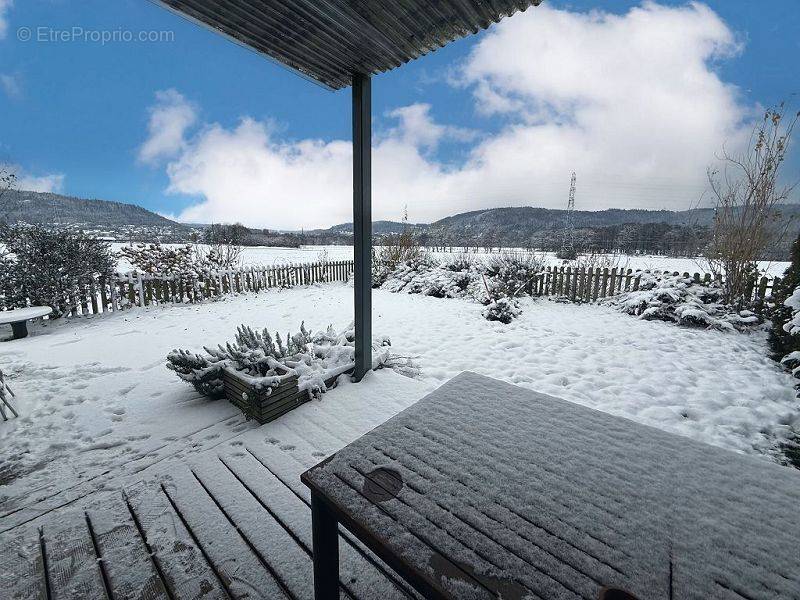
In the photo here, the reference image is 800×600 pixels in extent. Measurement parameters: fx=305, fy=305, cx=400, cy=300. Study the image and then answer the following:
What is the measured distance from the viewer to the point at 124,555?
150 centimetres

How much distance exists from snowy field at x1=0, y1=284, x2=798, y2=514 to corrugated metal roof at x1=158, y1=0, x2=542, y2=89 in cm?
306

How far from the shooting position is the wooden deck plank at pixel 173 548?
1352 millimetres

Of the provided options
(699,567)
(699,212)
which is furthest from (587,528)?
(699,212)

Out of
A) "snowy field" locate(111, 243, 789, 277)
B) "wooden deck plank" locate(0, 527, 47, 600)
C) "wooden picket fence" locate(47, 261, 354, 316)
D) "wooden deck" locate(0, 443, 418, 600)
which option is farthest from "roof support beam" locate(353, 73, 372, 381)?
"snowy field" locate(111, 243, 789, 277)

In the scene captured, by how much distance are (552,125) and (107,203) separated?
30.6 metres

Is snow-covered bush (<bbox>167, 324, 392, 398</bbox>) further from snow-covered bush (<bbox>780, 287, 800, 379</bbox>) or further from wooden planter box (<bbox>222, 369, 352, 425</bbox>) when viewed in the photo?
snow-covered bush (<bbox>780, 287, 800, 379</bbox>)

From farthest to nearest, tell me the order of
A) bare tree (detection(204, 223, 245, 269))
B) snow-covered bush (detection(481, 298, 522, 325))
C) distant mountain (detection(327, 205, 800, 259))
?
bare tree (detection(204, 223, 245, 269)) → distant mountain (detection(327, 205, 800, 259)) → snow-covered bush (detection(481, 298, 522, 325))

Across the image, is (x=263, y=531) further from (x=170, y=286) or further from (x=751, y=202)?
(x=751, y=202)

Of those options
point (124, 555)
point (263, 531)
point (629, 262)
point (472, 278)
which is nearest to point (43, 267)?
point (124, 555)

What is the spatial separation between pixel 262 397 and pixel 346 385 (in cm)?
101

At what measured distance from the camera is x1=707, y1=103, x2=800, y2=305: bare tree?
20.4 feet

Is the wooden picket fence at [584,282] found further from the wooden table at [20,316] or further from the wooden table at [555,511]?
the wooden table at [20,316]

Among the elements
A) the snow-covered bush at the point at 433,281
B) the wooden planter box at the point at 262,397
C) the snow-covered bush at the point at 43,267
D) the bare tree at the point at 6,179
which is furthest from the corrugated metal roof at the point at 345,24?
the bare tree at the point at 6,179

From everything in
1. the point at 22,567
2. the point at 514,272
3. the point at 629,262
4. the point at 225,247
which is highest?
the point at 225,247
